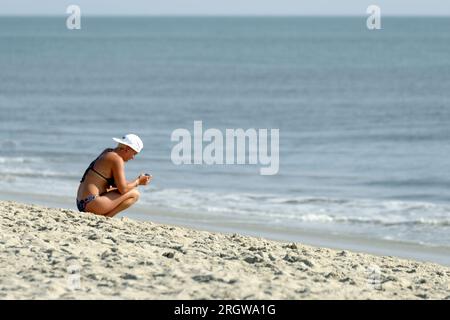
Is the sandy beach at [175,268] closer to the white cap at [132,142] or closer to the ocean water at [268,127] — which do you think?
the white cap at [132,142]

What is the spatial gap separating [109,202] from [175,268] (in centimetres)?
287

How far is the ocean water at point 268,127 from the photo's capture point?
1553cm

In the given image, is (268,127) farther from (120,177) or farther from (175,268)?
(175,268)

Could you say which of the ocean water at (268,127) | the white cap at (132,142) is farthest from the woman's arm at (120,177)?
the ocean water at (268,127)

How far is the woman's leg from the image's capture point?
10.4m

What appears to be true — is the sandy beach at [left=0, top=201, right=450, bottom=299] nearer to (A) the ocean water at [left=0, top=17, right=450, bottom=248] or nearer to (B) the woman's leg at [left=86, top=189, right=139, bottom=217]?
(B) the woman's leg at [left=86, top=189, right=139, bottom=217]

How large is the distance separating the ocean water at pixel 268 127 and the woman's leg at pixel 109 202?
3.76 metres

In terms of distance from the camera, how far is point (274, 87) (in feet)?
142

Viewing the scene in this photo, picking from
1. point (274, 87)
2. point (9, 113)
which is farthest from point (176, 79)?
point (9, 113)

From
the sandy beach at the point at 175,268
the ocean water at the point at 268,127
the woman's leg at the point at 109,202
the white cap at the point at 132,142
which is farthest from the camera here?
the ocean water at the point at 268,127

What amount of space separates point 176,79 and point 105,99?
11.5 meters

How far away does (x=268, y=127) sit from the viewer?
28.6 metres

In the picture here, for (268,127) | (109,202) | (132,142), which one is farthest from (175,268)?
(268,127)
